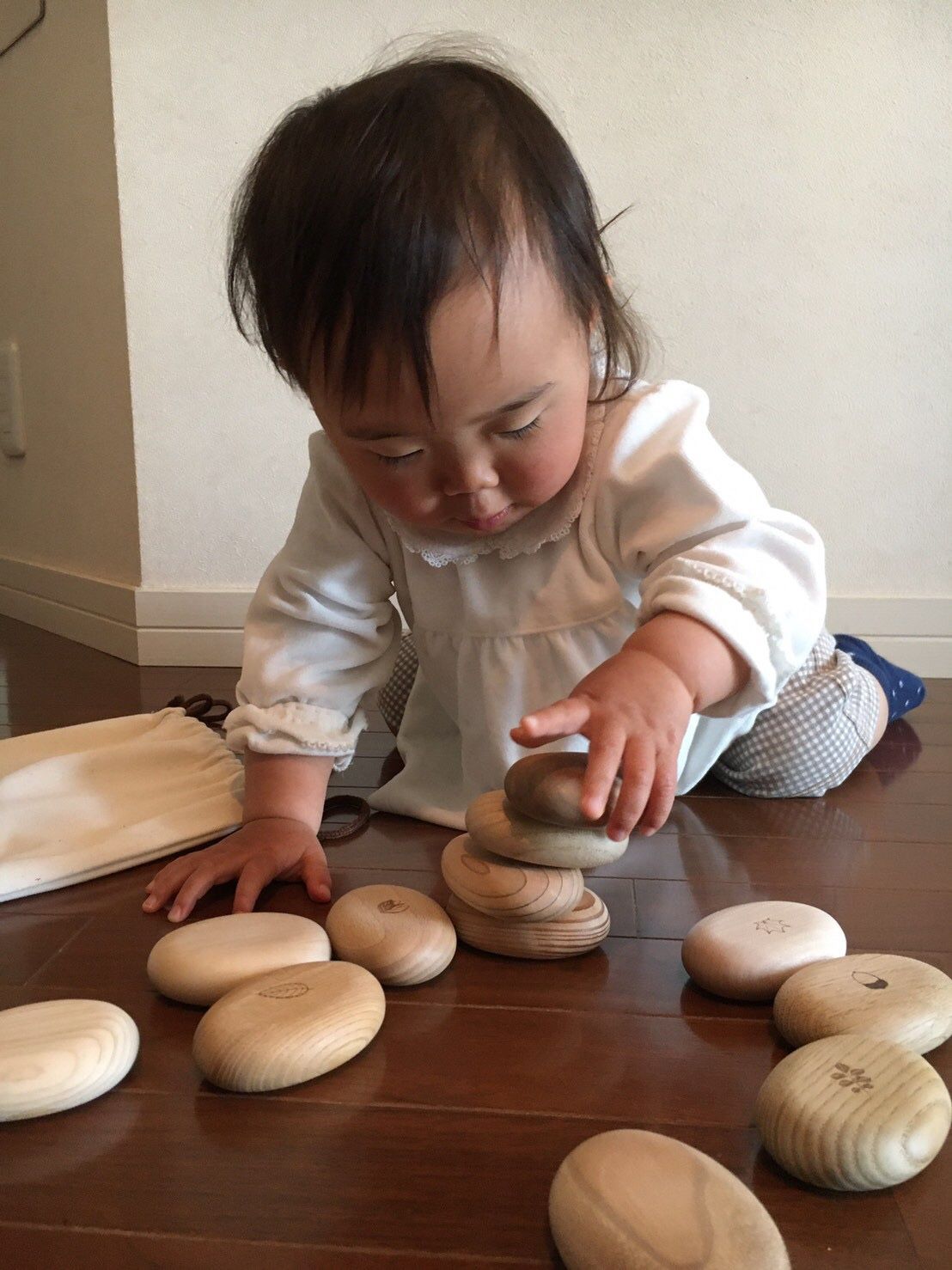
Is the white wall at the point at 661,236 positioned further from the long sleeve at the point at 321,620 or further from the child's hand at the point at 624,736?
the child's hand at the point at 624,736

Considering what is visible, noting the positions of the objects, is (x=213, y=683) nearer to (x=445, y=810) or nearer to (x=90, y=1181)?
(x=445, y=810)

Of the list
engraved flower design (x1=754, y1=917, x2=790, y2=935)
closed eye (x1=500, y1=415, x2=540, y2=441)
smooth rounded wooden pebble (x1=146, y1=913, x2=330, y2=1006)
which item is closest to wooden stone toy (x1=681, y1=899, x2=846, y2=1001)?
engraved flower design (x1=754, y1=917, x2=790, y2=935)

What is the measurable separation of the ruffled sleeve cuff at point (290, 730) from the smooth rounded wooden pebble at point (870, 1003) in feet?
1.43

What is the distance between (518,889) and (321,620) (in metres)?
0.36

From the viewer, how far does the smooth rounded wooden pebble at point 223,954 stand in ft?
1.97

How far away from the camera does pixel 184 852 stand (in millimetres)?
859

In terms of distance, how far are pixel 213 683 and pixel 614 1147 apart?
1.13 meters

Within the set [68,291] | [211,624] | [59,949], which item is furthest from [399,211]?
[68,291]

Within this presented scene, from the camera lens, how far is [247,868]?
0.77 m

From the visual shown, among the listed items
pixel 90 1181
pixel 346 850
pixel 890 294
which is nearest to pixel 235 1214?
pixel 90 1181

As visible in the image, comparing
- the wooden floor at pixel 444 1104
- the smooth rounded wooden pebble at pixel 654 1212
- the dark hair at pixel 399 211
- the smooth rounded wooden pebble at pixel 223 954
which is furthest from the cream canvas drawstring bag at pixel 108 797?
the smooth rounded wooden pebble at pixel 654 1212

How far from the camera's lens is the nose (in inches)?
26.4

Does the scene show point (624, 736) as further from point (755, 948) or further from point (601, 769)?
point (755, 948)

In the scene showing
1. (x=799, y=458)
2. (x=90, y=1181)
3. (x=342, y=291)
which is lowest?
(x=90, y=1181)
